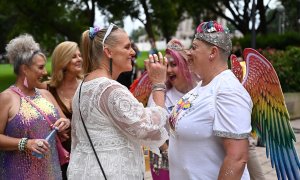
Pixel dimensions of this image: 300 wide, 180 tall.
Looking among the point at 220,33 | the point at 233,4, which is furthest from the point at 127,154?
the point at 233,4

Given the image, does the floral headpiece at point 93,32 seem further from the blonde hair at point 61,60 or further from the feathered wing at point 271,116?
the blonde hair at point 61,60

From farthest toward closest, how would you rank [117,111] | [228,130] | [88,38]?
[88,38]
[117,111]
[228,130]

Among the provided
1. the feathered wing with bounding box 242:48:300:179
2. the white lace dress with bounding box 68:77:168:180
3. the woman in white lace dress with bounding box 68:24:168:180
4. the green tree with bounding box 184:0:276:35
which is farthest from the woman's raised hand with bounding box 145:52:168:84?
the green tree with bounding box 184:0:276:35

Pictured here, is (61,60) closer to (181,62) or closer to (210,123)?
(181,62)

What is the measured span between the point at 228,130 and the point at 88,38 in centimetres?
103

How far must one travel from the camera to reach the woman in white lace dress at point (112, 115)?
2646mm

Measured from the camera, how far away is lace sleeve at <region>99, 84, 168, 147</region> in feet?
8.57

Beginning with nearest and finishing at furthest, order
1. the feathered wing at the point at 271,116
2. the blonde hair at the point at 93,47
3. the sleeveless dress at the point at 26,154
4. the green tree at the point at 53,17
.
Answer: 1. the blonde hair at the point at 93,47
2. the feathered wing at the point at 271,116
3. the sleeveless dress at the point at 26,154
4. the green tree at the point at 53,17

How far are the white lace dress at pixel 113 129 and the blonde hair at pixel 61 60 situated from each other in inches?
62.7

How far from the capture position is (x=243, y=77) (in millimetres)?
3527

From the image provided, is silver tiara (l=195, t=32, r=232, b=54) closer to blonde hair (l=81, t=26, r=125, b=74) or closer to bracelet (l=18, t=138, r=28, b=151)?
blonde hair (l=81, t=26, r=125, b=74)

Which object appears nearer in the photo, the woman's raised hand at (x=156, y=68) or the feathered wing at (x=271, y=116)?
the woman's raised hand at (x=156, y=68)

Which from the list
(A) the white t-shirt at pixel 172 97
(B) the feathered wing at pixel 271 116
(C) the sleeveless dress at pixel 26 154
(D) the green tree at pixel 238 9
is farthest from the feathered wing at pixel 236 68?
(D) the green tree at pixel 238 9

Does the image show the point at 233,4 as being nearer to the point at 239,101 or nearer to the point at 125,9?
the point at 125,9
